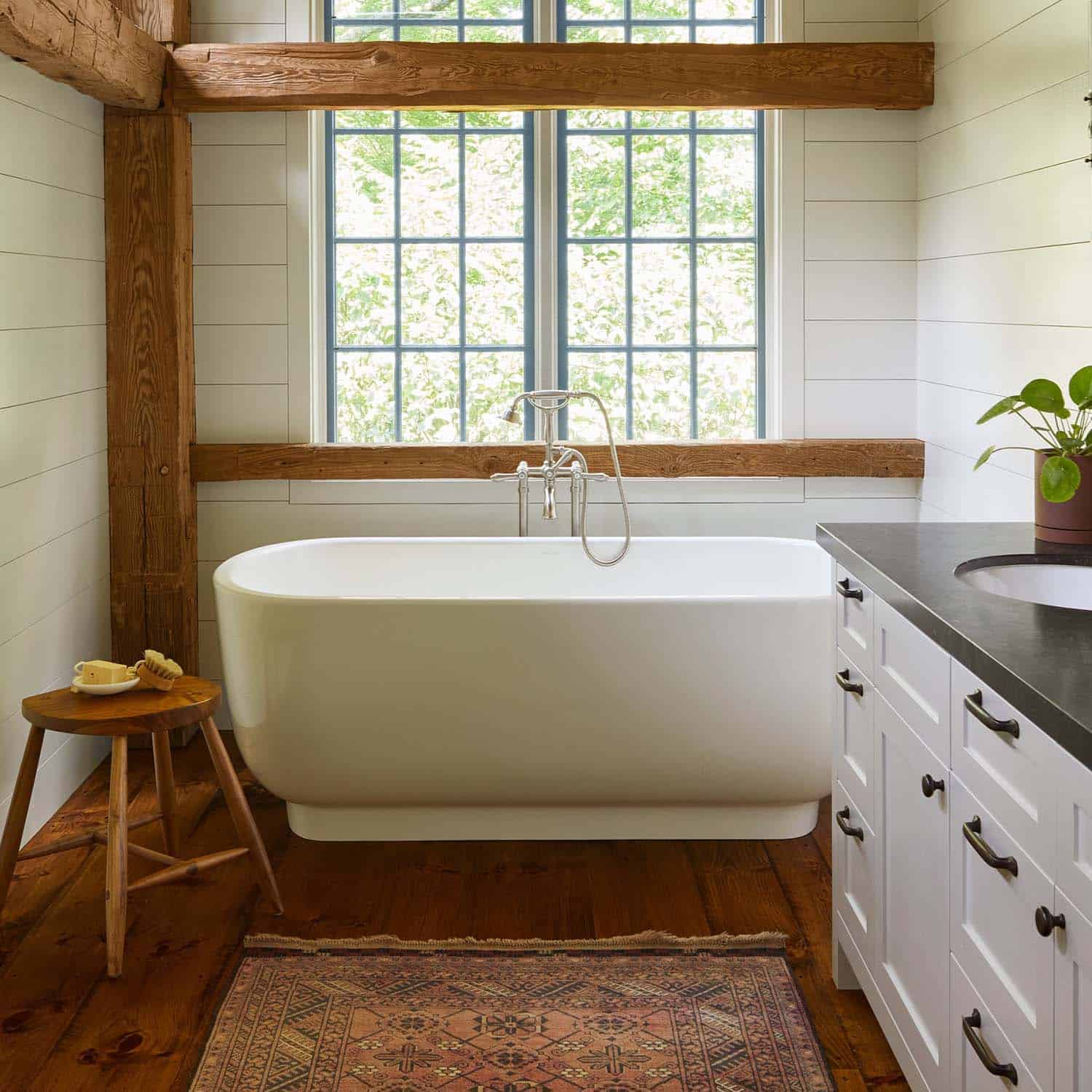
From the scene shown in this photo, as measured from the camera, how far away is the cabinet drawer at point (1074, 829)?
1.20m

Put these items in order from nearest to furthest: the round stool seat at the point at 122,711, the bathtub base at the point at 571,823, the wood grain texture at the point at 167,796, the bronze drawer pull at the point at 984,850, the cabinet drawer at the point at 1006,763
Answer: the cabinet drawer at the point at 1006,763 < the bronze drawer pull at the point at 984,850 < the round stool seat at the point at 122,711 < the wood grain texture at the point at 167,796 < the bathtub base at the point at 571,823

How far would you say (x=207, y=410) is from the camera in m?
4.08

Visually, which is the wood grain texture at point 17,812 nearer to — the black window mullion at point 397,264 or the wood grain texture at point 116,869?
the wood grain texture at point 116,869

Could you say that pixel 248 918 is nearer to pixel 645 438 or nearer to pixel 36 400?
pixel 36 400

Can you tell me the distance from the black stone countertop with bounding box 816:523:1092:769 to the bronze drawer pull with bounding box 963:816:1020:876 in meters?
0.20

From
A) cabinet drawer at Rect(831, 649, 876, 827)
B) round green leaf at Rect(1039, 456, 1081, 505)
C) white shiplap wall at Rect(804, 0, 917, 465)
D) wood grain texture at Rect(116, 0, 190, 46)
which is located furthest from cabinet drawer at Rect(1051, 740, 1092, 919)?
wood grain texture at Rect(116, 0, 190, 46)

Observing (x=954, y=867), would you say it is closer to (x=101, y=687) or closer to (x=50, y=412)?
(x=101, y=687)

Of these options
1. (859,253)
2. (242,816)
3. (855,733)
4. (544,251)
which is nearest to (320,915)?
(242,816)

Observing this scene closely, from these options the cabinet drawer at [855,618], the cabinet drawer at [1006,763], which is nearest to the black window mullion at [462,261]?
the cabinet drawer at [855,618]

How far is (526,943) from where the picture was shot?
104 inches

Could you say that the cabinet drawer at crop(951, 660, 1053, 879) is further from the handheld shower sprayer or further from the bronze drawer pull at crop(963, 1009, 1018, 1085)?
the handheld shower sprayer

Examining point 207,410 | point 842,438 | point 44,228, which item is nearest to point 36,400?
point 44,228

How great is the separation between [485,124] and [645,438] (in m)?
1.21

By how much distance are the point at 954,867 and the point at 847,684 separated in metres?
0.64
